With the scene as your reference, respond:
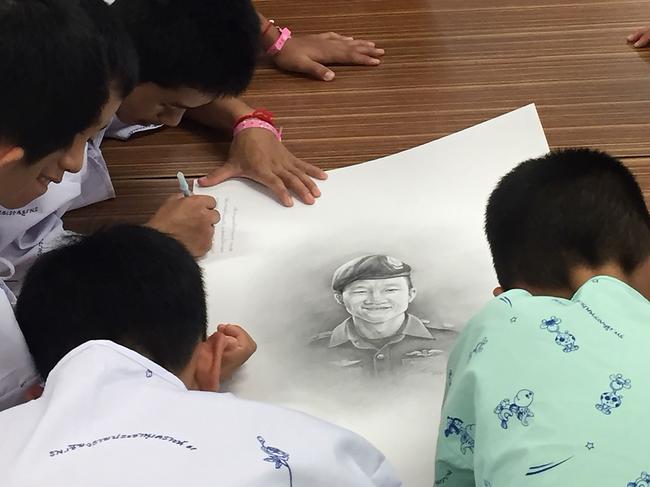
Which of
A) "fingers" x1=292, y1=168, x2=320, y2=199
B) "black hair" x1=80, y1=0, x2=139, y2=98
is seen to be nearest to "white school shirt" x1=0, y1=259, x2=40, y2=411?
"black hair" x1=80, y1=0, x2=139, y2=98

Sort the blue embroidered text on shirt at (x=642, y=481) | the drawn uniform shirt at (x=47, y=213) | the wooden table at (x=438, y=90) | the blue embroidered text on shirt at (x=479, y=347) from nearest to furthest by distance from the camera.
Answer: the blue embroidered text on shirt at (x=642, y=481)
the blue embroidered text on shirt at (x=479, y=347)
the drawn uniform shirt at (x=47, y=213)
the wooden table at (x=438, y=90)

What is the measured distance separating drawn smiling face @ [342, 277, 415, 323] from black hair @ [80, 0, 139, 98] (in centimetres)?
28

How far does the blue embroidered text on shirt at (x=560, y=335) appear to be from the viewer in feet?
1.75

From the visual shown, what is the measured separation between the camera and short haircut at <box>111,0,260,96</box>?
0.83 metres

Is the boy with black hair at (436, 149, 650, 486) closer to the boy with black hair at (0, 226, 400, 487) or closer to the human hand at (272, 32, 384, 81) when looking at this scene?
the boy with black hair at (0, 226, 400, 487)

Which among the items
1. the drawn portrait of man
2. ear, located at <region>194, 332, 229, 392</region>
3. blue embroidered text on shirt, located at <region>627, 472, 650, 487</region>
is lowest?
ear, located at <region>194, 332, 229, 392</region>

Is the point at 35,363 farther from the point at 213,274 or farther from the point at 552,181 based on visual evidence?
the point at 552,181

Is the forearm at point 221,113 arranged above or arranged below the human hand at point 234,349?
above

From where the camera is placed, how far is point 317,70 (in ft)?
3.33

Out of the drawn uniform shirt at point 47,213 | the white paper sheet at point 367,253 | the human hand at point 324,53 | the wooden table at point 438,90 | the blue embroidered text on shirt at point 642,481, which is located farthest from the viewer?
the human hand at point 324,53

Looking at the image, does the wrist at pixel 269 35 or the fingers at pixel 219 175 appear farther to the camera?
the wrist at pixel 269 35

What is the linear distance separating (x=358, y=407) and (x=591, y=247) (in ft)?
0.75

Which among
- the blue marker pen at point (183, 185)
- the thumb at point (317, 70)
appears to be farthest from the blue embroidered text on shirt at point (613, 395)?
the thumb at point (317, 70)

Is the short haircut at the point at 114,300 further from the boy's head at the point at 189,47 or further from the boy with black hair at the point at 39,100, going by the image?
the boy's head at the point at 189,47
